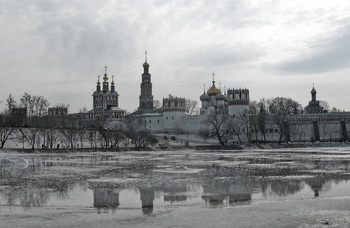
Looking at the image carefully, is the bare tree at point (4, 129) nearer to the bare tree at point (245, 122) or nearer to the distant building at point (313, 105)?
the bare tree at point (245, 122)

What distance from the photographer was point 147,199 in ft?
53.6

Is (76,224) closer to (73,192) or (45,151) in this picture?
(73,192)

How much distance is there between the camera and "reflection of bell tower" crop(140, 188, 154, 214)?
14.4 m

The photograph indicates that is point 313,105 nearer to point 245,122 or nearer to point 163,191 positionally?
point 245,122

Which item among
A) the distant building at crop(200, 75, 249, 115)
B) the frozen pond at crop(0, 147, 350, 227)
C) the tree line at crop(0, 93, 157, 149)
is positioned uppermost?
the distant building at crop(200, 75, 249, 115)

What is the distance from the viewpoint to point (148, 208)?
1459 centimetres

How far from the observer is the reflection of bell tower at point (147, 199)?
47.2 feet

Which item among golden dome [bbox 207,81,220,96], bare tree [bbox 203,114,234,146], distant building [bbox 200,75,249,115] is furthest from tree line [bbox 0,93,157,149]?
golden dome [bbox 207,81,220,96]

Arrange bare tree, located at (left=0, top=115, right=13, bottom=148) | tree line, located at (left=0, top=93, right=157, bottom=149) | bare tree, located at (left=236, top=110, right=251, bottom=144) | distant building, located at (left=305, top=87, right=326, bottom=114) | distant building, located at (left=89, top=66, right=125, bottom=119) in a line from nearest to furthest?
bare tree, located at (left=0, top=115, right=13, bottom=148) < tree line, located at (left=0, top=93, right=157, bottom=149) < bare tree, located at (left=236, top=110, right=251, bottom=144) < distant building, located at (left=89, top=66, right=125, bottom=119) < distant building, located at (left=305, top=87, right=326, bottom=114)

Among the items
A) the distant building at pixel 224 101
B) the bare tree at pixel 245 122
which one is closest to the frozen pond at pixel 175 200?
the bare tree at pixel 245 122

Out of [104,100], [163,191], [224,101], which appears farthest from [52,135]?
[104,100]

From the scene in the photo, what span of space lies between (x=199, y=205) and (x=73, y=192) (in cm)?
562

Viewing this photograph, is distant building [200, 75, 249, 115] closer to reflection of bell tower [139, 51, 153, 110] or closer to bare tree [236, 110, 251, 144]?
bare tree [236, 110, 251, 144]

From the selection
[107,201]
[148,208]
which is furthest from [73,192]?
[148,208]
